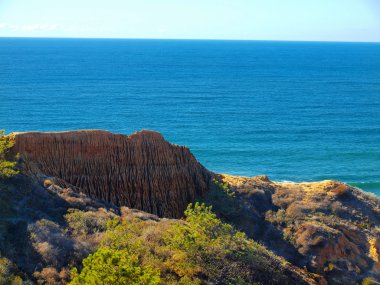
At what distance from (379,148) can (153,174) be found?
141ft

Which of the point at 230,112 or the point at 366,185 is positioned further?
the point at 230,112

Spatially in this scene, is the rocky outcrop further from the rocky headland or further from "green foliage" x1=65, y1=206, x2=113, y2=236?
"green foliage" x1=65, y1=206, x2=113, y2=236

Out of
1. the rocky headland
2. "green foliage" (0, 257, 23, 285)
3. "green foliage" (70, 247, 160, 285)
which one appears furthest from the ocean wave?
"green foliage" (0, 257, 23, 285)

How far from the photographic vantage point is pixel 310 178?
2111 inches

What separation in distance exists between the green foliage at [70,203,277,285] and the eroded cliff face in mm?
5789

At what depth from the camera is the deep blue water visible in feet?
193

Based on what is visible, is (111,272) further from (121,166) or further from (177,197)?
(177,197)

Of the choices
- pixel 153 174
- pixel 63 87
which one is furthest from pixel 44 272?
pixel 63 87

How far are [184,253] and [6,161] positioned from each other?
32.9ft

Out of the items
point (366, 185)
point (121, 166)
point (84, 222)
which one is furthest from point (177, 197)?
point (366, 185)

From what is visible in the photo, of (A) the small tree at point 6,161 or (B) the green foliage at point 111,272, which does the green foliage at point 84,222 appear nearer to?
(A) the small tree at point 6,161

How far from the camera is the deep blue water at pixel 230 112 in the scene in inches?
2314

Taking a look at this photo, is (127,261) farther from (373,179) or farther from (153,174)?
(373,179)

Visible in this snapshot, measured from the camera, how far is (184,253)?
19.2 meters
